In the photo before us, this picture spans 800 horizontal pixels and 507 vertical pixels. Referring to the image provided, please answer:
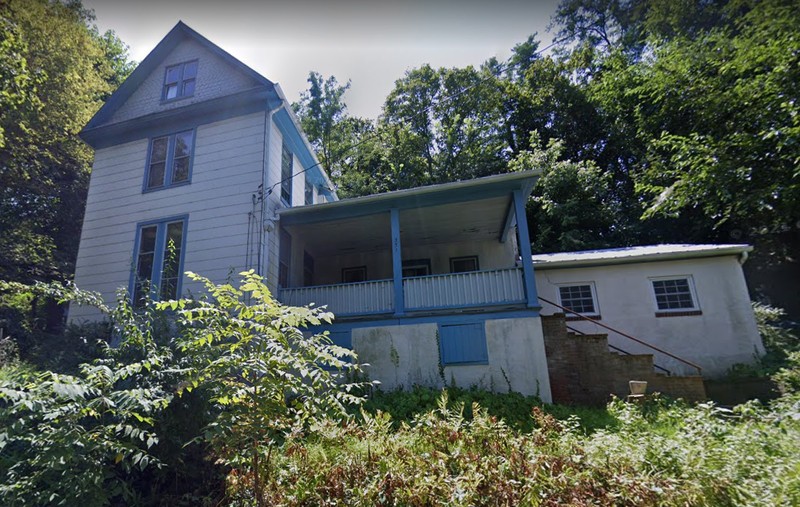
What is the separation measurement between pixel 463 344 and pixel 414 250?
603cm

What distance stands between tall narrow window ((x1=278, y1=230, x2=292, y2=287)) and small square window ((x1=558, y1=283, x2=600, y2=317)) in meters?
8.32

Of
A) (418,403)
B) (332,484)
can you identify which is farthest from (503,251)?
(332,484)

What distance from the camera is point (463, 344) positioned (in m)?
9.02

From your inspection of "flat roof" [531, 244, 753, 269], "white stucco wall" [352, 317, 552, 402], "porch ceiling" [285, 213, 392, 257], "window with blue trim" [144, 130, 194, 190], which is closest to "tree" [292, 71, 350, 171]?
"porch ceiling" [285, 213, 392, 257]

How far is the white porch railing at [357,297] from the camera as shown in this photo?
992 centimetres

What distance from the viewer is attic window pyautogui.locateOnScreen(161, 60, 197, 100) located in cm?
1203

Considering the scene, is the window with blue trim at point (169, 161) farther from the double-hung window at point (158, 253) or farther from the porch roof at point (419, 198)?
the porch roof at point (419, 198)

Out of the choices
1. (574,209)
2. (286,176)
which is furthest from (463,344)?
(574,209)

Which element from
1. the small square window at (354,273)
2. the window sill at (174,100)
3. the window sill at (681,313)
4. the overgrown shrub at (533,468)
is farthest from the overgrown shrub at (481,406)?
the window sill at (174,100)

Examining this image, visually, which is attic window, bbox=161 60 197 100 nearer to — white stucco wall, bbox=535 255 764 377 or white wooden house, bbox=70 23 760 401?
white wooden house, bbox=70 23 760 401

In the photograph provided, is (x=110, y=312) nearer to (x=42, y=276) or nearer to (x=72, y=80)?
(x=72, y=80)

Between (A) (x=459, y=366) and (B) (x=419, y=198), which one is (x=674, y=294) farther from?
(B) (x=419, y=198)

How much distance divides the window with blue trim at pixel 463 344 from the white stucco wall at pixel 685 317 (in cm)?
411

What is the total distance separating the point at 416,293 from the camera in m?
9.70
